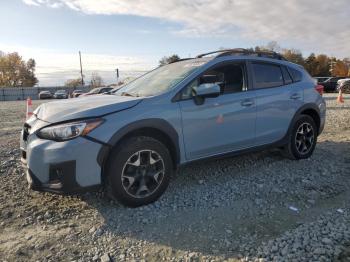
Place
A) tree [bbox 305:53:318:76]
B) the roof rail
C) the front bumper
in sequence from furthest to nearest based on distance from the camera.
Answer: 1. tree [bbox 305:53:318:76]
2. the roof rail
3. the front bumper

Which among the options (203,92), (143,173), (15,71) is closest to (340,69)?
(15,71)

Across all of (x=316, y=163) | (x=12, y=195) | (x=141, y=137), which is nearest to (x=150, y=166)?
(x=141, y=137)

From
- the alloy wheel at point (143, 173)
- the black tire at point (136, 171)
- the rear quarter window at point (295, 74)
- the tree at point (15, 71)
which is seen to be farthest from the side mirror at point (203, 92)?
the tree at point (15, 71)

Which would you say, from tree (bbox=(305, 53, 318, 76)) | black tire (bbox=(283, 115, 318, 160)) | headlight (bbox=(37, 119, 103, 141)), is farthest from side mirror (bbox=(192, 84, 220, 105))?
tree (bbox=(305, 53, 318, 76))

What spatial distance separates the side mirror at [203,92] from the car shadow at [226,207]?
837 mm

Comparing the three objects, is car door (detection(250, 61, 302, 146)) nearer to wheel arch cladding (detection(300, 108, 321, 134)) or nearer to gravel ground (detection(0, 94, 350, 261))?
wheel arch cladding (detection(300, 108, 321, 134))

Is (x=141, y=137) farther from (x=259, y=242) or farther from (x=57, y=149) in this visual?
(x=259, y=242)

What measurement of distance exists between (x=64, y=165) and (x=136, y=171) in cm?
80

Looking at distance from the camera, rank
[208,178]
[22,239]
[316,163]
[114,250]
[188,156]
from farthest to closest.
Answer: [316,163], [208,178], [188,156], [22,239], [114,250]

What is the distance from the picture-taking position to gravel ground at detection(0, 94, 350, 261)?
3250 mm

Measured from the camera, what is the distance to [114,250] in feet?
10.9

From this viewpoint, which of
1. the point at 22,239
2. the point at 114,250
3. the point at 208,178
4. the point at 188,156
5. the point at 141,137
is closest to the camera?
the point at 114,250

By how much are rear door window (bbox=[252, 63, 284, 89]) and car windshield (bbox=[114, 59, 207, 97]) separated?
0.88m

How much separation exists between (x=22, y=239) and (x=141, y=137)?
62.1 inches
